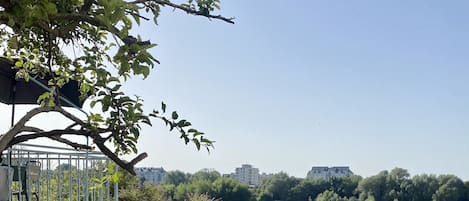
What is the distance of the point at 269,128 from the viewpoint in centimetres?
2280

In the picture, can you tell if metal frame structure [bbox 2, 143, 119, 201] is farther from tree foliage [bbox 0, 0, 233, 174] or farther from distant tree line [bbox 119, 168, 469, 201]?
distant tree line [bbox 119, 168, 469, 201]

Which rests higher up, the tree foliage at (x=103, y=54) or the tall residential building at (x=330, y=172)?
the tall residential building at (x=330, y=172)


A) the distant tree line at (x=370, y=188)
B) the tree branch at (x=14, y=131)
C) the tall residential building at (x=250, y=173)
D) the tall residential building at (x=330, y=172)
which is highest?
the tall residential building at (x=330, y=172)

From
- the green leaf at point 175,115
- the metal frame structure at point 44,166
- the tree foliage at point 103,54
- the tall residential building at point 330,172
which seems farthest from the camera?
the tall residential building at point 330,172

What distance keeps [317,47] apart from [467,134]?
918cm

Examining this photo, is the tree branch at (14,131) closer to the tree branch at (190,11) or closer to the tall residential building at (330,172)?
the tree branch at (190,11)

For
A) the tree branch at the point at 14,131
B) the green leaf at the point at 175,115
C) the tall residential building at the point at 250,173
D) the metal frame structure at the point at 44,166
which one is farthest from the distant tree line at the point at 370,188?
the green leaf at the point at 175,115

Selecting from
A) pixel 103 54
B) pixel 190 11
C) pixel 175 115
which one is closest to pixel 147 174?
pixel 103 54

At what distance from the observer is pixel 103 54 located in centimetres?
168

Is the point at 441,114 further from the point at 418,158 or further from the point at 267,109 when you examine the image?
the point at 267,109

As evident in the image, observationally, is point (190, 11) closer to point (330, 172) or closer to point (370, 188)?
point (370, 188)

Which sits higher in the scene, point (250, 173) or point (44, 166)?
point (250, 173)

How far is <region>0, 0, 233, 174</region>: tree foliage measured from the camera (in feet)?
3.58

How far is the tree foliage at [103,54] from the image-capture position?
109 centimetres
